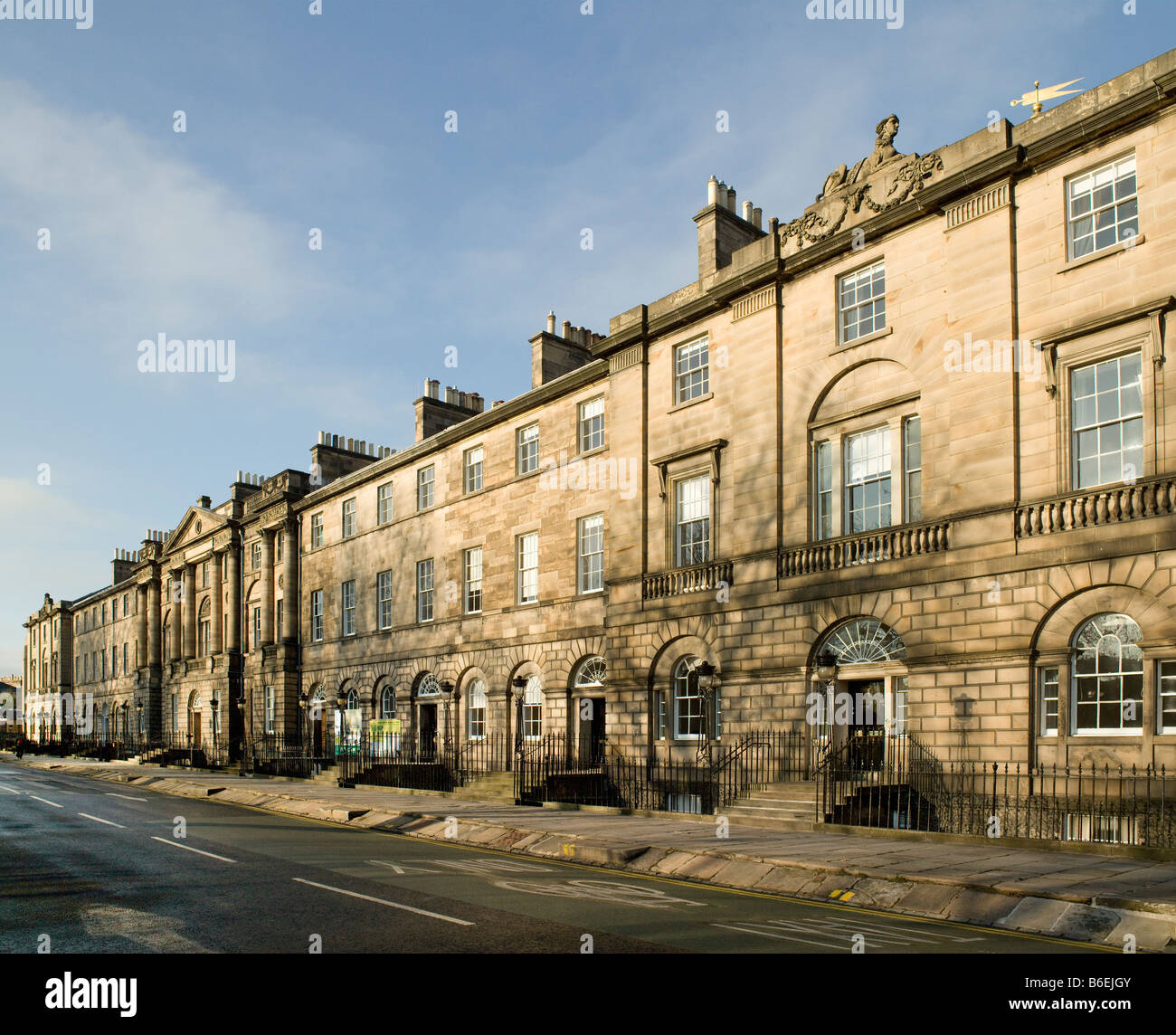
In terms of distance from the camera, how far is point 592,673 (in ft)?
92.6

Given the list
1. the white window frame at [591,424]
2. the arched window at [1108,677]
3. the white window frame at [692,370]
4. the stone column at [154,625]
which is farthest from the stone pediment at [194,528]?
the arched window at [1108,677]

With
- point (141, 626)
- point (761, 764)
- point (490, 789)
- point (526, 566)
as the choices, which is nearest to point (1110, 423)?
point (761, 764)

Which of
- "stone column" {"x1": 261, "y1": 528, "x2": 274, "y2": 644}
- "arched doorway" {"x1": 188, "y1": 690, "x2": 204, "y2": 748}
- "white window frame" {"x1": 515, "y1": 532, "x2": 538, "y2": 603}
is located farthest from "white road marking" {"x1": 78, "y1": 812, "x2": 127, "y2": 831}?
"arched doorway" {"x1": 188, "y1": 690, "x2": 204, "y2": 748}

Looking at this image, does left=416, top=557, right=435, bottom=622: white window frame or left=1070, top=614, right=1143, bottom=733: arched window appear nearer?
left=1070, top=614, right=1143, bottom=733: arched window

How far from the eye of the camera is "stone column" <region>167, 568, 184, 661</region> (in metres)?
61.0

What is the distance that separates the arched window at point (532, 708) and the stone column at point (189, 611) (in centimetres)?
3443

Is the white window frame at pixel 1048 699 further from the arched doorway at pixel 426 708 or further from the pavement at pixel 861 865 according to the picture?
the arched doorway at pixel 426 708

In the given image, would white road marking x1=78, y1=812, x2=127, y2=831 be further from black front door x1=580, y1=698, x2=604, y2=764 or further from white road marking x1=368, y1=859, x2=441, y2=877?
black front door x1=580, y1=698, x2=604, y2=764

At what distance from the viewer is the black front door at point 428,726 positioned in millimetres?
35156

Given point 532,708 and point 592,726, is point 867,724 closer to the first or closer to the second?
point 592,726

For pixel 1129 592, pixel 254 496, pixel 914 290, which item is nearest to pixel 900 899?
pixel 1129 592

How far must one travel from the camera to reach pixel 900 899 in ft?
39.0

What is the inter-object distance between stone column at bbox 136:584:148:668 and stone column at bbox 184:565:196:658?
847 cm
